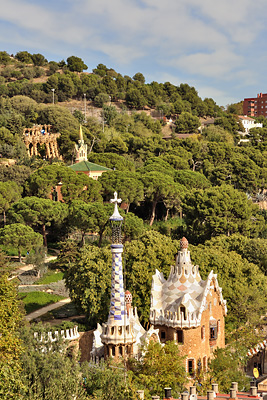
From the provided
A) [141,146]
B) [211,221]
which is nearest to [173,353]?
[211,221]

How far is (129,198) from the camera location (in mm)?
72125

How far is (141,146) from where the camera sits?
101m

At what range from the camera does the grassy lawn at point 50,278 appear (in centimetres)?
5526

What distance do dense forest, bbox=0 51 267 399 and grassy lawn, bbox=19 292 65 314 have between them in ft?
11.5

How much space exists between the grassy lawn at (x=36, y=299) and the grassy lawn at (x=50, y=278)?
2670 mm

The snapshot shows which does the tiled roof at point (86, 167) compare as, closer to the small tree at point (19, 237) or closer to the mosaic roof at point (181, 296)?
the small tree at point (19, 237)

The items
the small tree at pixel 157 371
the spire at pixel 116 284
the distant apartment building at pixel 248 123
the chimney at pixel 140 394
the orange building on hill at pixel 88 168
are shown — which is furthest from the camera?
the distant apartment building at pixel 248 123

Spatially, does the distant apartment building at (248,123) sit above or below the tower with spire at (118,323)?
above

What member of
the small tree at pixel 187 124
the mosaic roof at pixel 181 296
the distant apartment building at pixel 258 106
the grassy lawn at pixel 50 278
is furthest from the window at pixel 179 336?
the distant apartment building at pixel 258 106

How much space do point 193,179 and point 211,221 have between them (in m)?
18.2

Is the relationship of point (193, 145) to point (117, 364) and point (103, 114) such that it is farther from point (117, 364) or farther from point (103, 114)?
point (117, 364)

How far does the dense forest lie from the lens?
4278 centimetres

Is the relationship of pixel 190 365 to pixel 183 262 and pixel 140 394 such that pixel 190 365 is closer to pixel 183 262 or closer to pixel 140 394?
pixel 183 262

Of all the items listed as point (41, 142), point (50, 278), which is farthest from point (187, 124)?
point (50, 278)
